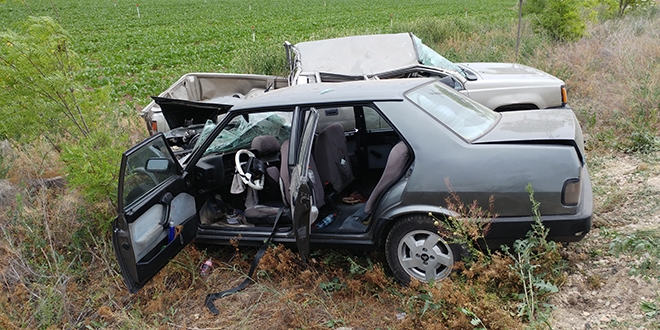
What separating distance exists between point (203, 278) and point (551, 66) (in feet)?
26.4

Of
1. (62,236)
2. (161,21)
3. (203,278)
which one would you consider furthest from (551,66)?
(161,21)

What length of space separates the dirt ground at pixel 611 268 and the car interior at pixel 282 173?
155 cm

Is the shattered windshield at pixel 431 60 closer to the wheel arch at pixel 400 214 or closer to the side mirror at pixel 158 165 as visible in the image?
the wheel arch at pixel 400 214

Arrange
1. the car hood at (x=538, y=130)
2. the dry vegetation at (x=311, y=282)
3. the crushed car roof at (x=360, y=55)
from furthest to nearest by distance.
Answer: the crushed car roof at (x=360, y=55) < the car hood at (x=538, y=130) < the dry vegetation at (x=311, y=282)

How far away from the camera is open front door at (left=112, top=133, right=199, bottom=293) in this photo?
11.5 feet

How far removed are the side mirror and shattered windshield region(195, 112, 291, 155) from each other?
660 millimetres

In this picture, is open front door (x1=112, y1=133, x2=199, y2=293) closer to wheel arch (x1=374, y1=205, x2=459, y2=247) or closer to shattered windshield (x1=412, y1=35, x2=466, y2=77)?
wheel arch (x1=374, y1=205, x2=459, y2=247)

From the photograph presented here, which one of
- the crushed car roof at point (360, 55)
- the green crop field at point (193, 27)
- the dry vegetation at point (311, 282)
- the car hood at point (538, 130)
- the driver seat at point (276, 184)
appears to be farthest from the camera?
the green crop field at point (193, 27)

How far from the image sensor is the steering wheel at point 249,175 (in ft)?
13.3

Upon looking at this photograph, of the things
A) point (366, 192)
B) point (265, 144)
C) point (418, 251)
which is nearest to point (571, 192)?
point (418, 251)

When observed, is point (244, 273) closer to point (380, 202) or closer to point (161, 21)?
point (380, 202)

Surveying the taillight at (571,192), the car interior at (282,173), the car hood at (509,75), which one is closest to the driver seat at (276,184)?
the car interior at (282,173)

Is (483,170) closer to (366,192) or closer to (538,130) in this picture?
(538,130)

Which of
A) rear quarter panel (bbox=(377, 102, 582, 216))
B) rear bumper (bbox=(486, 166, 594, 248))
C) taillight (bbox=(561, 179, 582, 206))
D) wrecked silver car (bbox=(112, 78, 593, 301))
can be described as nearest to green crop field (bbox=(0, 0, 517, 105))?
wrecked silver car (bbox=(112, 78, 593, 301))
